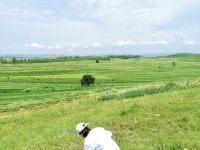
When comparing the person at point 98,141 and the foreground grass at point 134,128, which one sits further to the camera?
the foreground grass at point 134,128

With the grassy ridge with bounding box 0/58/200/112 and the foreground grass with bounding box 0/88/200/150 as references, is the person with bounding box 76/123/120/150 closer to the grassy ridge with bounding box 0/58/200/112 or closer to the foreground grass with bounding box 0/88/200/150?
the foreground grass with bounding box 0/88/200/150

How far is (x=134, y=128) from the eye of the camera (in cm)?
1620

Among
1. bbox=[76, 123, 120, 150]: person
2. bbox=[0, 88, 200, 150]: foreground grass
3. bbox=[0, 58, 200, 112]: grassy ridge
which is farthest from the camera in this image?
bbox=[0, 58, 200, 112]: grassy ridge

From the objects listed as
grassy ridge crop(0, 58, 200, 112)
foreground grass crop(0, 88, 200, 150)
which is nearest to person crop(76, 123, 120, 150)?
foreground grass crop(0, 88, 200, 150)

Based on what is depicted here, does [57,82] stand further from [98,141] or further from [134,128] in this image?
[98,141]

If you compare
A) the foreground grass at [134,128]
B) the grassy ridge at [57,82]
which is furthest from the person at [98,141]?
the grassy ridge at [57,82]

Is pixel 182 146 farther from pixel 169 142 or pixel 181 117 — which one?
pixel 181 117

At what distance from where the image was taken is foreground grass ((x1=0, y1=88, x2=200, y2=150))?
14648 millimetres

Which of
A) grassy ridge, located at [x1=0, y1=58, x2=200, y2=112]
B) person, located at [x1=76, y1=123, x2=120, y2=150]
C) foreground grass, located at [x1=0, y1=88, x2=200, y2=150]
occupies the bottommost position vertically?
grassy ridge, located at [x1=0, y1=58, x2=200, y2=112]

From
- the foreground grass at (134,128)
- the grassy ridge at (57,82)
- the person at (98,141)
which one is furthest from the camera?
the grassy ridge at (57,82)

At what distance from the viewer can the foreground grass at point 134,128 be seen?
48.1 ft

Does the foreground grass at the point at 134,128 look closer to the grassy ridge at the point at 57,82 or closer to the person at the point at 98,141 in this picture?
the person at the point at 98,141

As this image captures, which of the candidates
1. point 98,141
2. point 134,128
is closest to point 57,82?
point 134,128

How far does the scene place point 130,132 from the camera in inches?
621
